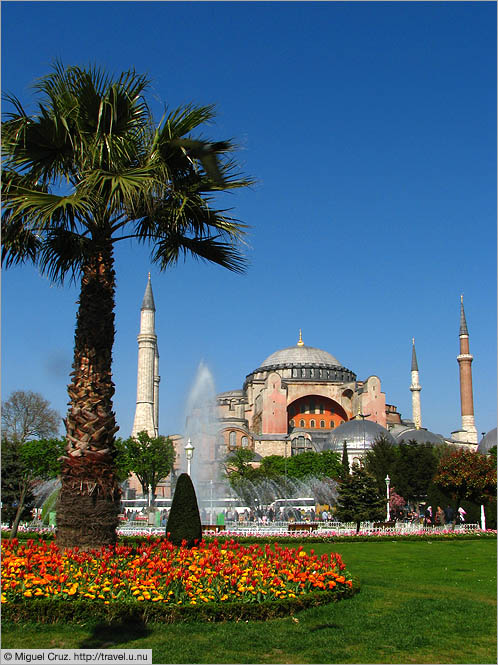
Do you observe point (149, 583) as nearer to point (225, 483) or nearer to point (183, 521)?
point (183, 521)

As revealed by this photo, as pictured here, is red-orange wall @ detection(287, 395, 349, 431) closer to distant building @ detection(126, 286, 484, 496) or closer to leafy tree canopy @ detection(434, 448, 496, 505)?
distant building @ detection(126, 286, 484, 496)

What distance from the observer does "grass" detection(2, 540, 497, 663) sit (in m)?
5.38

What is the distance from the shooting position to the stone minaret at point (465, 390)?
6128 cm

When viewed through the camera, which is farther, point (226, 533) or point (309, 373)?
point (309, 373)

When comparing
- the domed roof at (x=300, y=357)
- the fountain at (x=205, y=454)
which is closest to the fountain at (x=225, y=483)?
the fountain at (x=205, y=454)

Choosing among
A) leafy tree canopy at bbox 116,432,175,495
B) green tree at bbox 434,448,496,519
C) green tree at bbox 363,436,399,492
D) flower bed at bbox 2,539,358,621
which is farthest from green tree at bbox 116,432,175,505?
flower bed at bbox 2,539,358,621

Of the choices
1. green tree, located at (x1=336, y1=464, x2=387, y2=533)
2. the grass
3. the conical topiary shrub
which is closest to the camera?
the grass

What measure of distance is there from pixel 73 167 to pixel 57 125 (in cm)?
64

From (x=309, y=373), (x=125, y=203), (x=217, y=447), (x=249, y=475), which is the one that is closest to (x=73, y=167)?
(x=125, y=203)

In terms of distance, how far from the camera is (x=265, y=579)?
6.96 m

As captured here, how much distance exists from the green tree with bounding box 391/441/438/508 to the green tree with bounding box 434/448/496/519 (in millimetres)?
7877

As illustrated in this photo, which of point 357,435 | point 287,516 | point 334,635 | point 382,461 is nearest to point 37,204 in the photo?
point 334,635

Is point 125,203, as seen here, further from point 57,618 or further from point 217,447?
point 217,447

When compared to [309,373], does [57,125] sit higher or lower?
lower
